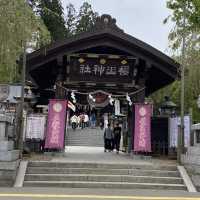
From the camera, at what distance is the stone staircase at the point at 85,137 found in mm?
35656

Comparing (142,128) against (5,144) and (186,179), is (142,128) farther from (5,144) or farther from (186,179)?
(5,144)

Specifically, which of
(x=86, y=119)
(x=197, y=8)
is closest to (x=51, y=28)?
(x=86, y=119)

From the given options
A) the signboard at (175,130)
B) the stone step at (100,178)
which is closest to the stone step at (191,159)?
the stone step at (100,178)

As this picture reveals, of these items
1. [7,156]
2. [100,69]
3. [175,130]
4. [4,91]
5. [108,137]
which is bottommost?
[7,156]

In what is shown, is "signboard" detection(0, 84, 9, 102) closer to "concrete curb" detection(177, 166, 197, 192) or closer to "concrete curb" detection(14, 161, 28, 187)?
"concrete curb" detection(14, 161, 28, 187)

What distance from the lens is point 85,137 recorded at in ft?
123

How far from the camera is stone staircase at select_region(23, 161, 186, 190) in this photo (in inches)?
603

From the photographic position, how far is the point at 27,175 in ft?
51.8

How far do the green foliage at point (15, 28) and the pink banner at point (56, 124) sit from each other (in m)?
5.31

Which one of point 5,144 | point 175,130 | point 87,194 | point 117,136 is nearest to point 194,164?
point 87,194

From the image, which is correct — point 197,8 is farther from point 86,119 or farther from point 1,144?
point 86,119

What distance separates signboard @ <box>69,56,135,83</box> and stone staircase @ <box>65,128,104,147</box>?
13.4 meters

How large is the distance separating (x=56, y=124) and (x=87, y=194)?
25.2 feet

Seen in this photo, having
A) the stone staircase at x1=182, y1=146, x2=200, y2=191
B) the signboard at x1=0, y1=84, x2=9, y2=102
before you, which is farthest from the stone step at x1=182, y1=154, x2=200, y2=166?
the signboard at x1=0, y1=84, x2=9, y2=102
